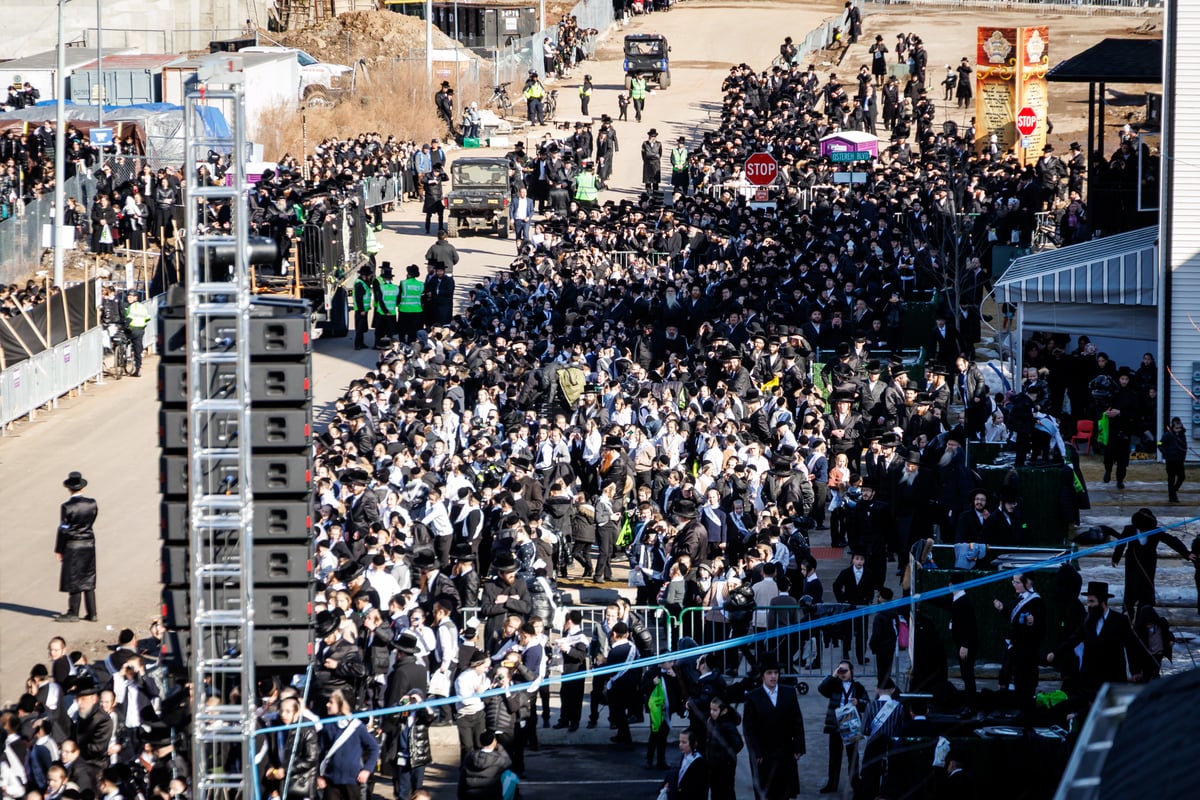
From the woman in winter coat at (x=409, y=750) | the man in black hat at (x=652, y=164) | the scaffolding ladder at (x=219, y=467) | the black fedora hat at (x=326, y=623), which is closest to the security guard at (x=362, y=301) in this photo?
the man in black hat at (x=652, y=164)

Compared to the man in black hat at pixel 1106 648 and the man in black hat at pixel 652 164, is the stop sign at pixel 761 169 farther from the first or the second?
the man in black hat at pixel 1106 648

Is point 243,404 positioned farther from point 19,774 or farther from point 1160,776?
point 1160,776

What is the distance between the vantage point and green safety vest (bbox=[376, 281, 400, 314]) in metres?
32.8

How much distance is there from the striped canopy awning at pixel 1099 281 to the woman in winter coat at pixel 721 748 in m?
12.7

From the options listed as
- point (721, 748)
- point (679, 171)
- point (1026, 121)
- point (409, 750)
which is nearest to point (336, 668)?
point (409, 750)

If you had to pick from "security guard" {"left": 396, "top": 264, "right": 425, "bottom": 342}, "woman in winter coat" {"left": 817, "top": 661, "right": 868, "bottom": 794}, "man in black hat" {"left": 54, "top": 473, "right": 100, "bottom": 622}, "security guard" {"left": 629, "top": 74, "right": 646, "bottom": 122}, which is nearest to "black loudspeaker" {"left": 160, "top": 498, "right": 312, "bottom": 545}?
"woman in winter coat" {"left": 817, "top": 661, "right": 868, "bottom": 794}

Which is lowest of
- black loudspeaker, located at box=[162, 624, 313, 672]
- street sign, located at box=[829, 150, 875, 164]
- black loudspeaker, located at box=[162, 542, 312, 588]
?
black loudspeaker, located at box=[162, 624, 313, 672]

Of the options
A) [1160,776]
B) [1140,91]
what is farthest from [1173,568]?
[1140,91]

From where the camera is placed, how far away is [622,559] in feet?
71.4

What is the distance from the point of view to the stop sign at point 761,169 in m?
32.4

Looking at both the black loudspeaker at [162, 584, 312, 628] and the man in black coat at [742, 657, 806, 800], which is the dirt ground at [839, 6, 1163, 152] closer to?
the man in black coat at [742, 657, 806, 800]

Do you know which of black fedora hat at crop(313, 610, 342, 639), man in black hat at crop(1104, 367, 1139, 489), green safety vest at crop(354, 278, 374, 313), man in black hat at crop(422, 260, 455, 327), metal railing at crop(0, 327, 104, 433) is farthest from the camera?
green safety vest at crop(354, 278, 374, 313)

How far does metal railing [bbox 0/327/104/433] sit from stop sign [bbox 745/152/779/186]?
12175 mm

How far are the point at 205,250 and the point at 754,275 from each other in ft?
59.3
